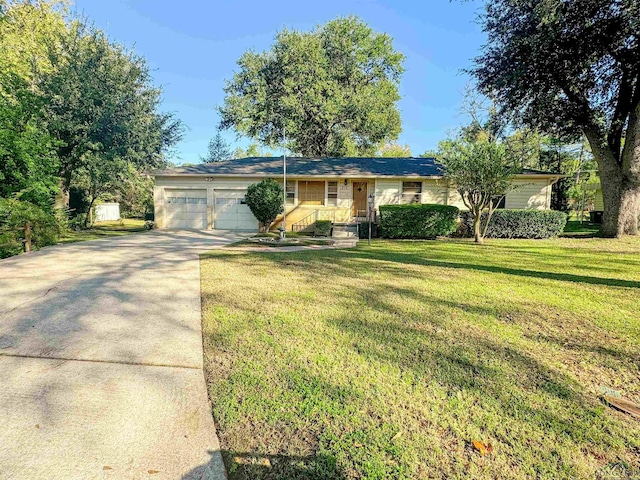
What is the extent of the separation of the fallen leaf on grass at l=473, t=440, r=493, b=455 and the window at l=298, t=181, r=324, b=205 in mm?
15565

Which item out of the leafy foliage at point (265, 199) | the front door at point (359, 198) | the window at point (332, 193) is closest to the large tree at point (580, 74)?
the front door at point (359, 198)

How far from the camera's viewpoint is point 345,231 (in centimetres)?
1475

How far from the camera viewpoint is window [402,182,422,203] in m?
16.3

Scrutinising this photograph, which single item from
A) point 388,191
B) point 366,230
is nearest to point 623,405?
point 366,230

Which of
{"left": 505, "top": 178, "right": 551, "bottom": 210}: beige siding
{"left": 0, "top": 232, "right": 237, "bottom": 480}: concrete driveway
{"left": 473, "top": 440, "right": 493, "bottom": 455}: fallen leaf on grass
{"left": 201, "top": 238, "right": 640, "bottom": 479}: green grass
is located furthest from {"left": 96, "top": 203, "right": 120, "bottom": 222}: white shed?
{"left": 473, "top": 440, "right": 493, "bottom": 455}: fallen leaf on grass

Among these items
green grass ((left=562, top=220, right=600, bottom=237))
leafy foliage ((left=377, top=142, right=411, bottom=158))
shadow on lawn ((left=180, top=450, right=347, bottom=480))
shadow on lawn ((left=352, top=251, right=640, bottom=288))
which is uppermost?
leafy foliage ((left=377, top=142, right=411, bottom=158))

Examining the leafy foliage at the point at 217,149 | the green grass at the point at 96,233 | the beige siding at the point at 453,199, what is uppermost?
the leafy foliage at the point at 217,149

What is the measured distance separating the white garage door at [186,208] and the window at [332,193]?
647 centimetres

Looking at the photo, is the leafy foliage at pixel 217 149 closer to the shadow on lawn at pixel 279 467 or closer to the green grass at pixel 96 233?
the green grass at pixel 96 233

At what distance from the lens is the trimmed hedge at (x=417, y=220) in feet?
43.4

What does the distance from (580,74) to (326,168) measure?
11.0 meters

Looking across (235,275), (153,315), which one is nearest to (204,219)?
(235,275)

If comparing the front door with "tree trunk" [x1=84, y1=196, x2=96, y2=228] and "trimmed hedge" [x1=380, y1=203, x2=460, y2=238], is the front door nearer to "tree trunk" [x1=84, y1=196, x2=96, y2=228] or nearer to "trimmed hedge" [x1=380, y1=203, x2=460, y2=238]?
"trimmed hedge" [x1=380, y1=203, x2=460, y2=238]

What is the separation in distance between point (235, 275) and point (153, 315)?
89.2 inches
